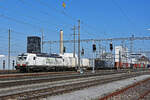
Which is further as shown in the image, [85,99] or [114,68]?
[114,68]

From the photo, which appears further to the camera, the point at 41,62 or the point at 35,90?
the point at 41,62

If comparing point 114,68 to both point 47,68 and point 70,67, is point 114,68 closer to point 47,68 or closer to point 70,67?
point 70,67

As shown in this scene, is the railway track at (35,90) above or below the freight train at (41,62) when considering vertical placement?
below

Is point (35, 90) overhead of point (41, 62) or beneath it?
beneath

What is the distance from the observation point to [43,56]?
4559 cm

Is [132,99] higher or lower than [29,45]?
lower

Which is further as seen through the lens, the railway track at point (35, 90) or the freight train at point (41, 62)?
the freight train at point (41, 62)

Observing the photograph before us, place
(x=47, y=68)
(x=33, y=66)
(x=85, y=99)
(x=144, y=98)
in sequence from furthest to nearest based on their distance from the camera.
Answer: (x=47, y=68) < (x=33, y=66) < (x=144, y=98) < (x=85, y=99)

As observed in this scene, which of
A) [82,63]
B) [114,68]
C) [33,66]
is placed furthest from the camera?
[114,68]

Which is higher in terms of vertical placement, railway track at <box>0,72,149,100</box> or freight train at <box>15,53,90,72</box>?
freight train at <box>15,53,90,72</box>

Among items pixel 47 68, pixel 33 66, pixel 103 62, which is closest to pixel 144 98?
pixel 33 66

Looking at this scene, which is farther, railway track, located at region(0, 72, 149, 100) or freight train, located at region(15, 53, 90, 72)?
freight train, located at region(15, 53, 90, 72)

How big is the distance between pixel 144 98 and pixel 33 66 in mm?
31665

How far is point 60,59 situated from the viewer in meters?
52.1
